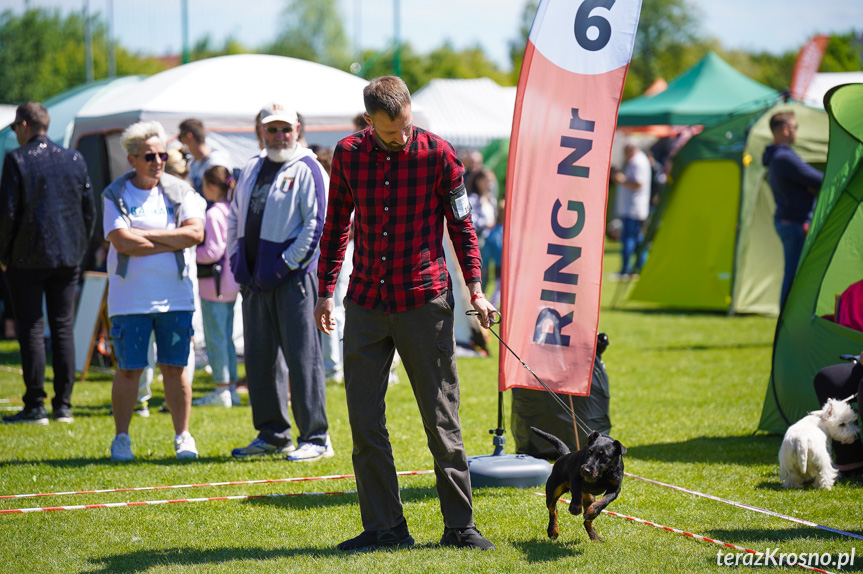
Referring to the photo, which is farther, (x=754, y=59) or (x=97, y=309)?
(x=754, y=59)

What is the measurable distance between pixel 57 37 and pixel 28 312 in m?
40.5

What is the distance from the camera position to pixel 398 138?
347 centimetres

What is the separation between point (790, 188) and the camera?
8914 millimetres

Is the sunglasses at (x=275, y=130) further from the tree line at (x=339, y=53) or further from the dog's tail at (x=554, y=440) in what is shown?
the tree line at (x=339, y=53)

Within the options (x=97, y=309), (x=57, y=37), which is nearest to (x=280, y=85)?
(x=97, y=309)

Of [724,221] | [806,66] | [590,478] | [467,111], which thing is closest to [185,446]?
[590,478]

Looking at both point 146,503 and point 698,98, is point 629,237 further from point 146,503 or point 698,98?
point 146,503

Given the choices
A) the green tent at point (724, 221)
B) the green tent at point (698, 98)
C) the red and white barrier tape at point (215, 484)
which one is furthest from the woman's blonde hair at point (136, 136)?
the green tent at point (698, 98)

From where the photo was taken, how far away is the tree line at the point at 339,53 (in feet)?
123

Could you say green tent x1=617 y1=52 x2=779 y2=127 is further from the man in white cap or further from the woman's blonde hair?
the woman's blonde hair

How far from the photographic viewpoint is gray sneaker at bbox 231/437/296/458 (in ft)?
18.0

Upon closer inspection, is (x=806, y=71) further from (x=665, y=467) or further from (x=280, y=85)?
(x=665, y=467)

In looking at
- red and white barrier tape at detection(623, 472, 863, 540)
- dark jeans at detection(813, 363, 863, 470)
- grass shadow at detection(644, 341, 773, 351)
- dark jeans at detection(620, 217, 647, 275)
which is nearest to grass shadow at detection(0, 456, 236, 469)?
red and white barrier tape at detection(623, 472, 863, 540)

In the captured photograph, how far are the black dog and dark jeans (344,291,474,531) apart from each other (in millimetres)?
384
